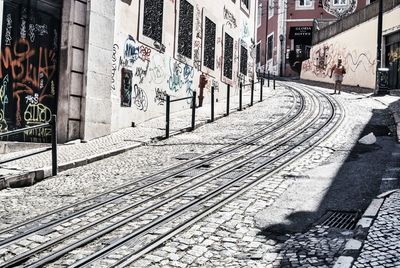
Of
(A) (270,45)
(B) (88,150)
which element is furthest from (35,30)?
(A) (270,45)

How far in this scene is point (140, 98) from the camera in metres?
13.3

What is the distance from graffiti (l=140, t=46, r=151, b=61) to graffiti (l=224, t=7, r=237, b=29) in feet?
29.9

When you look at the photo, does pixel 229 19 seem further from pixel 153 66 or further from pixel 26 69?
pixel 26 69

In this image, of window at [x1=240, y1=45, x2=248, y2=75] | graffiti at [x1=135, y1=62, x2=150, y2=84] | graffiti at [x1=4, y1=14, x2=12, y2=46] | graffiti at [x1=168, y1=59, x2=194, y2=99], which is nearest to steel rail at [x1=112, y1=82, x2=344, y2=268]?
graffiti at [x1=4, y1=14, x2=12, y2=46]

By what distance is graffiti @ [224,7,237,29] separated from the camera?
72.2 feet

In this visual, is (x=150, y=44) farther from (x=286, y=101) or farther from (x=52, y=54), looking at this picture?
(x=286, y=101)

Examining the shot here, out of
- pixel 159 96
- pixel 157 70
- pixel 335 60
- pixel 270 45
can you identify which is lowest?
pixel 159 96

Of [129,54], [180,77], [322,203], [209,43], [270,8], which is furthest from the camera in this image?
[270,8]

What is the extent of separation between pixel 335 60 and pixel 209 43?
508 inches

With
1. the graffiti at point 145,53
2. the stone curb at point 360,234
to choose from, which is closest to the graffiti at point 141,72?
the graffiti at point 145,53

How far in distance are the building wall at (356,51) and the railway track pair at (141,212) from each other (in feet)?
49.4

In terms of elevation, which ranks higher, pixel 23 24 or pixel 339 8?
pixel 339 8

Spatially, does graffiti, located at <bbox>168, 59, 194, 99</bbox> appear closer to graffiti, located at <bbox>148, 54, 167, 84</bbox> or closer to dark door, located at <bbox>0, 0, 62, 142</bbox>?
graffiti, located at <bbox>148, 54, 167, 84</bbox>

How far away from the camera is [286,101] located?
1814 centimetres
